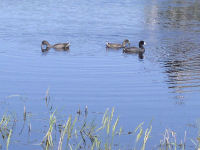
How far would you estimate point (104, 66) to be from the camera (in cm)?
1941

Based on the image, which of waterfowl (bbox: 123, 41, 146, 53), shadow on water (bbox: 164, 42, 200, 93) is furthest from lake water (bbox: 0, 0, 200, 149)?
waterfowl (bbox: 123, 41, 146, 53)

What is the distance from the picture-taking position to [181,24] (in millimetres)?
33219

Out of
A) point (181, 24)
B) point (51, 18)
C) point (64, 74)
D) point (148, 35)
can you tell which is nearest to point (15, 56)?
point (64, 74)

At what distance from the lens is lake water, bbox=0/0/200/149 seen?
13.3 metres

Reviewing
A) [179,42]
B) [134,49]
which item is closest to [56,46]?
[134,49]

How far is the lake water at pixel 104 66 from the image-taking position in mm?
13316

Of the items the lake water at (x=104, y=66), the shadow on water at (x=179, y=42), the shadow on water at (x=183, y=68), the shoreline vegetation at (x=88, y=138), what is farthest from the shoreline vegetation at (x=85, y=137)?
the shadow on water at (x=179, y=42)

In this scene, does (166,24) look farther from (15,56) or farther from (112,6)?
(15,56)

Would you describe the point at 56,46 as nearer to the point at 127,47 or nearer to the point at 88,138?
the point at 127,47

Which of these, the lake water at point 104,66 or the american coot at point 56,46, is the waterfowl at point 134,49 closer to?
the lake water at point 104,66

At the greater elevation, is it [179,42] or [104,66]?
[179,42]

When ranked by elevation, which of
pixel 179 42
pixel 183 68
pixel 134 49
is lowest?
pixel 183 68

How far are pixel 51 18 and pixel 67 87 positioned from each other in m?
18.8

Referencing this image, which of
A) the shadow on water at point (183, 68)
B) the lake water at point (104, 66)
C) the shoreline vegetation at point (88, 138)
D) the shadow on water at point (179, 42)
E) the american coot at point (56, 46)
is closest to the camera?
the shoreline vegetation at point (88, 138)
